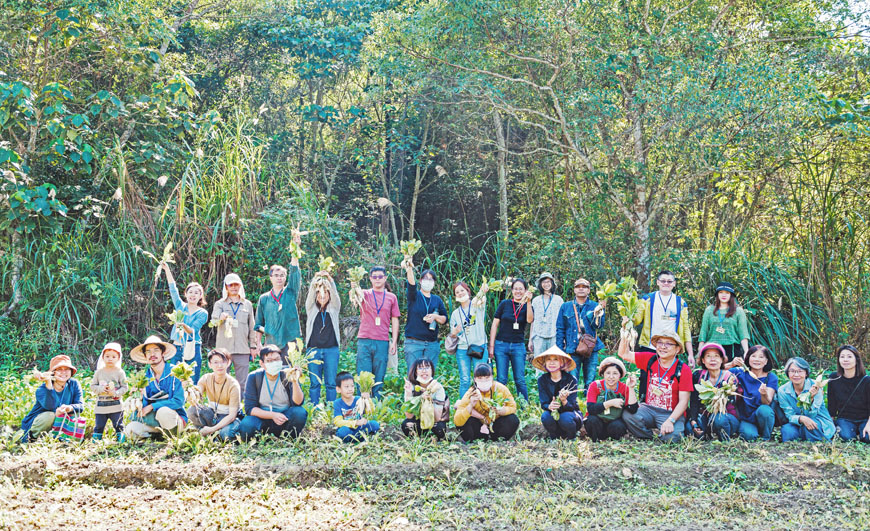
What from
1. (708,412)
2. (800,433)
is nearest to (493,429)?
(708,412)

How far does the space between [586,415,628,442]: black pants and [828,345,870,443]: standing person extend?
1.79m

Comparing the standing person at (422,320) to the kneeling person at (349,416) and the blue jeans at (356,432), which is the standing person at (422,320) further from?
the blue jeans at (356,432)

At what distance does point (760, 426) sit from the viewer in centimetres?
637

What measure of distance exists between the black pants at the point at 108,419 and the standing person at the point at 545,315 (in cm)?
383

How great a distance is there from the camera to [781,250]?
10.8 meters

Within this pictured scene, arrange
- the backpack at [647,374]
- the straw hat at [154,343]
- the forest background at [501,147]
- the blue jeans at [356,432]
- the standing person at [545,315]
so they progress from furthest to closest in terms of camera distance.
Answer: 1. the forest background at [501,147]
2. the standing person at [545,315]
3. the straw hat at [154,343]
4. the backpack at [647,374]
5. the blue jeans at [356,432]

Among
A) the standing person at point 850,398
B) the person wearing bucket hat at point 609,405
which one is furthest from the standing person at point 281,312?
the standing person at point 850,398

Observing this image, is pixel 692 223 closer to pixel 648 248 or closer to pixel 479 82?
pixel 648 248

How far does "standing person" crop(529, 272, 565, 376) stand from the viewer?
Answer: 7.47 meters

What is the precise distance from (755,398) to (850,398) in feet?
2.47

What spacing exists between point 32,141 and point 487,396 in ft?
25.4

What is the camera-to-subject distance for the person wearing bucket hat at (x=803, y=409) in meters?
6.27

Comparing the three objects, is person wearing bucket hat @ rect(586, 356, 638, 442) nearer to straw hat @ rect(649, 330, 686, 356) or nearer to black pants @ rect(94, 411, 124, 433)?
straw hat @ rect(649, 330, 686, 356)

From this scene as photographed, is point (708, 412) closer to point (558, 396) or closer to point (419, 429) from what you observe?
point (558, 396)
